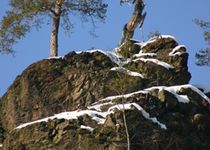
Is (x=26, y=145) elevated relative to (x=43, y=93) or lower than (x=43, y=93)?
lower

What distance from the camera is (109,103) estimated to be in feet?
70.1

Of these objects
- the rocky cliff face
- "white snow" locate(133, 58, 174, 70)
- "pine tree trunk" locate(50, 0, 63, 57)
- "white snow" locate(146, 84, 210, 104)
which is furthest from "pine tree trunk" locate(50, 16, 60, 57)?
"white snow" locate(146, 84, 210, 104)

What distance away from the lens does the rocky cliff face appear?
65.1 ft

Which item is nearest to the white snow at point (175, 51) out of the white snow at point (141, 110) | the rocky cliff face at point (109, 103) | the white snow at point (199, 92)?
the rocky cliff face at point (109, 103)

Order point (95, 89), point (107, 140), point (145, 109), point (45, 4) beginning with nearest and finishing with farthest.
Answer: point (107, 140), point (145, 109), point (95, 89), point (45, 4)

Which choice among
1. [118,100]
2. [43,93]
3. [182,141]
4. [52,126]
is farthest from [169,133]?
[43,93]

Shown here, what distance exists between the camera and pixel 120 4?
2984 centimetres

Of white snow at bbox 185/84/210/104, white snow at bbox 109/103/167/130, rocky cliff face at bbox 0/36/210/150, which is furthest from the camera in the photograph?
white snow at bbox 185/84/210/104

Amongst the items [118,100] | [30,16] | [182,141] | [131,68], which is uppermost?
[30,16]

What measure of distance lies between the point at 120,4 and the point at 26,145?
11.4 meters

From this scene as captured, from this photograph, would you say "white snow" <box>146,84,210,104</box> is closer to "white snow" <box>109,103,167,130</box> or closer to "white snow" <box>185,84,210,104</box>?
"white snow" <box>185,84,210,104</box>

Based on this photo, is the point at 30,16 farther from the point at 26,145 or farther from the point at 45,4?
the point at 26,145

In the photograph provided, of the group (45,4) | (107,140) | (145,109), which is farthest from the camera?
(45,4)

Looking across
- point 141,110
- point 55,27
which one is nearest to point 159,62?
point 141,110
